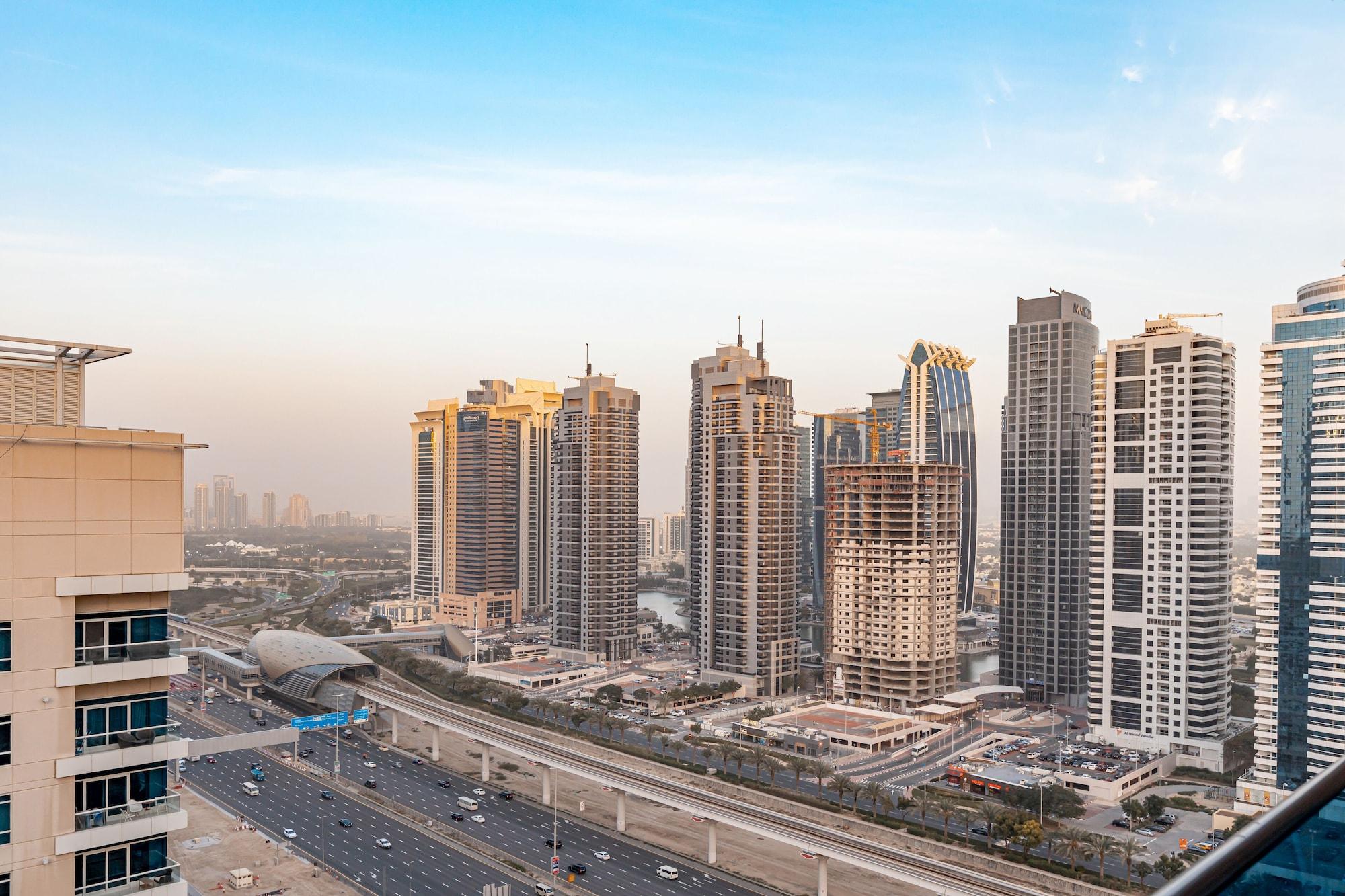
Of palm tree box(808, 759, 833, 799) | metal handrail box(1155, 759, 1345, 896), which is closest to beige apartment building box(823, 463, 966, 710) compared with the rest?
palm tree box(808, 759, 833, 799)

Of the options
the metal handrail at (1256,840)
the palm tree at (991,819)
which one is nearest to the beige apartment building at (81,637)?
the metal handrail at (1256,840)

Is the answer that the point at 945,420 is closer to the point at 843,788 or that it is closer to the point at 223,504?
the point at 843,788

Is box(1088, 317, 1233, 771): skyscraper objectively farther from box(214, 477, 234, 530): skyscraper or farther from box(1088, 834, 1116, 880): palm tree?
box(214, 477, 234, 530): skyscraper

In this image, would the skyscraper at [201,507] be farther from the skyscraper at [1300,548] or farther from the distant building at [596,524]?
the skyscraper at [1300,548]

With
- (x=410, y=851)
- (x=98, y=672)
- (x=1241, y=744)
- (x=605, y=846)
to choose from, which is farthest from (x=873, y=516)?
(x=98, y=672)

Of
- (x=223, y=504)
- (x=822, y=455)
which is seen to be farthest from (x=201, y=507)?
(x=822, y=455)

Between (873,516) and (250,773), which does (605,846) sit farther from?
(873,516)
